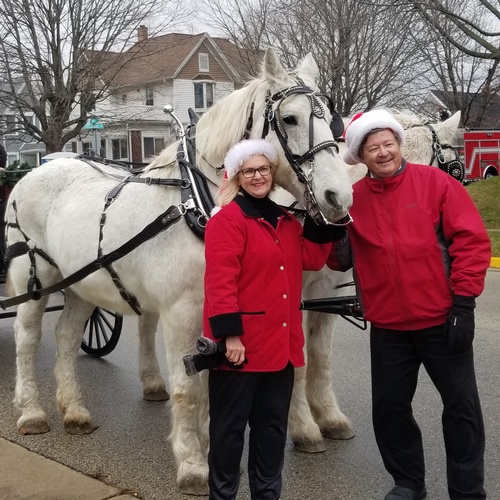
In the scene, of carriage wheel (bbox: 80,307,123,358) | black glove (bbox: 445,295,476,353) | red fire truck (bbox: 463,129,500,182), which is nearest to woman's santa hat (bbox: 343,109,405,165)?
black glove (bbox: 445,295,476,353)

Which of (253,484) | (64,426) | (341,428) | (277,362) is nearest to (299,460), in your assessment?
(341,428)

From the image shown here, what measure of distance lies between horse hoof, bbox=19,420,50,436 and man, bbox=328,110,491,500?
8.27 ft

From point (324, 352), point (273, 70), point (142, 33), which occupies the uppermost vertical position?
point (142, 33)

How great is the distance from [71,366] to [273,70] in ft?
9.01

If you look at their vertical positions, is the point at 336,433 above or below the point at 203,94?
below

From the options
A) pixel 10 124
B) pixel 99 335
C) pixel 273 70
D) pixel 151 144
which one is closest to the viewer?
pixel 273 70

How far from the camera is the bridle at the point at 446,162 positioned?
427 centimetres

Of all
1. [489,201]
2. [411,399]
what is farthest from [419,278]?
[489,201]

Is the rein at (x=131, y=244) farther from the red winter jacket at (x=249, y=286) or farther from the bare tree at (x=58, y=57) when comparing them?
the bare tree at (x=58, y=57)

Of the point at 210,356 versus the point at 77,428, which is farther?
the point at 77,428

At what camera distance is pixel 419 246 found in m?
3.00

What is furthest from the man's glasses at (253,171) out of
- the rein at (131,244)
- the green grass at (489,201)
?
the green grass at (489,201)

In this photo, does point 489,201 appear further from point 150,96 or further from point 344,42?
point 150,96

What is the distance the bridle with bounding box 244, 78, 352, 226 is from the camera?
9.94ft
